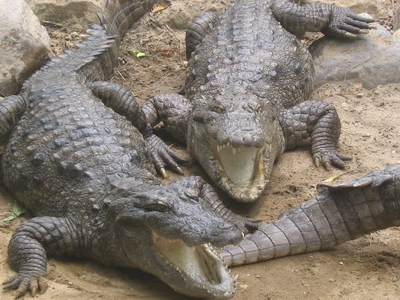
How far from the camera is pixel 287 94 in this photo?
243 inches

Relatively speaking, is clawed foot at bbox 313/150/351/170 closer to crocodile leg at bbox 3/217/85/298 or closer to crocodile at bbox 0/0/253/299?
crocodile at bbox 0/0/253/299

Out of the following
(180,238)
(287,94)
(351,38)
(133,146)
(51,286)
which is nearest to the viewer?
(180,238)

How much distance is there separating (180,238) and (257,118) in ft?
5.88

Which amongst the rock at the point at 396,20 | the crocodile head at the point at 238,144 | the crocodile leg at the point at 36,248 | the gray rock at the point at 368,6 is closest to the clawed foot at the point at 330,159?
the crocodile head at the point at 238,144

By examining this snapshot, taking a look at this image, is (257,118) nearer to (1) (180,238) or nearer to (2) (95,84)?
(2) (95,84)

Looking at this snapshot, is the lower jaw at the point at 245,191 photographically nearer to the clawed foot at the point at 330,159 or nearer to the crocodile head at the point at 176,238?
the clawed foot at the point at 330,159

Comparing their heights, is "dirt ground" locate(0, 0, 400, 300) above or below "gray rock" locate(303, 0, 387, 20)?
below

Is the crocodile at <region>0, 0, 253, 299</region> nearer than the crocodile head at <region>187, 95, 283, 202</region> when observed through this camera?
Yes

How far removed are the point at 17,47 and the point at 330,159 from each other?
2.71 metres

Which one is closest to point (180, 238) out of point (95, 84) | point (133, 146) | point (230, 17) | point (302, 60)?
point (133, 146)

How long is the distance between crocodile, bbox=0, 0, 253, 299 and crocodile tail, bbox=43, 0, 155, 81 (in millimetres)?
20

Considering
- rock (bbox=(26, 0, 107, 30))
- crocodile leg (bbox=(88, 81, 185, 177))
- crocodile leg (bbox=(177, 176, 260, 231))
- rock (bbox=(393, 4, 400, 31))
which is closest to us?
crocodile leg (bbox=(177, 176, 260, 231))

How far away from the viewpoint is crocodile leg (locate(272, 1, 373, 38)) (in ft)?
22.8

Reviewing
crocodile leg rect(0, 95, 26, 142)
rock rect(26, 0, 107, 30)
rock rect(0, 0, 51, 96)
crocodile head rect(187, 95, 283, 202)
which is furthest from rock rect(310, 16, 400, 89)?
crocodile leg rect(0, 95, 26, 142)
